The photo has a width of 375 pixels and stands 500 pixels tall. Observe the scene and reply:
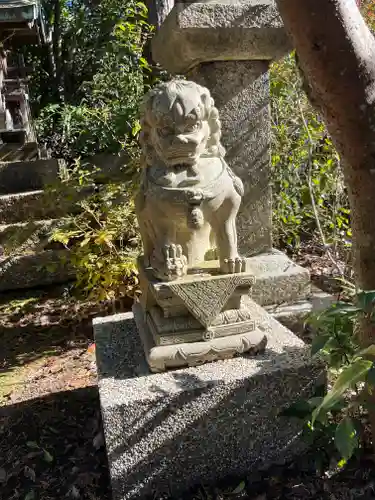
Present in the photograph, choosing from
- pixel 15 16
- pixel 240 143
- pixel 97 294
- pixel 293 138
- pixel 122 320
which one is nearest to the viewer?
pixel 122 320

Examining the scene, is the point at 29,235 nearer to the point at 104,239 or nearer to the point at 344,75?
the point at 104,239

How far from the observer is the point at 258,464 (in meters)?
1.79

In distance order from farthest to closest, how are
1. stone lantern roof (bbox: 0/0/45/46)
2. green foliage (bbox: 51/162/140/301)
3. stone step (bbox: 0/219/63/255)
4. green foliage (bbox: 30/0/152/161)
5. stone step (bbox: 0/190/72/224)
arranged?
stone lantern roof (bbox: 0/0/45/46) < green foliage (bbox: 30/0/152/161) < stone step (bbox: 0/190/72/224) < stone step (bbox: 0/219/63/255) < green foliage (bbox: 51/162/140/301)

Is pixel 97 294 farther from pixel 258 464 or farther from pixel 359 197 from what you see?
pixel 359 197

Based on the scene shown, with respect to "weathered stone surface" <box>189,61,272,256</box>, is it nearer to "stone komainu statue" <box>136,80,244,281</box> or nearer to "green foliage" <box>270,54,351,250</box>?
"green foliage" <box>270,54,351,250</box>

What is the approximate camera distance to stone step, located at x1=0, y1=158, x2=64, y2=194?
511 cm

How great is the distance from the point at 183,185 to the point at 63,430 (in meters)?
1.43

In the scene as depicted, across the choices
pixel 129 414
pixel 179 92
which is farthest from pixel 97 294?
pixel 179 92

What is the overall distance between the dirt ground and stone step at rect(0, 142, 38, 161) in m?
2.77

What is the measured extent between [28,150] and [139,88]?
5.97 ft

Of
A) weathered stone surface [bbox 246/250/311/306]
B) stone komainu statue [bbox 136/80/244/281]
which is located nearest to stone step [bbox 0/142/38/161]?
weathered stone surface [bbox 246/250/311/306]

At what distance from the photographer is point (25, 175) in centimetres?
516

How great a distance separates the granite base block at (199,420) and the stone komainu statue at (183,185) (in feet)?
1.38

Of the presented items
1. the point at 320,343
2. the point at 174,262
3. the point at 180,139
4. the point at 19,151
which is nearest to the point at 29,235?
the point at 19,151
